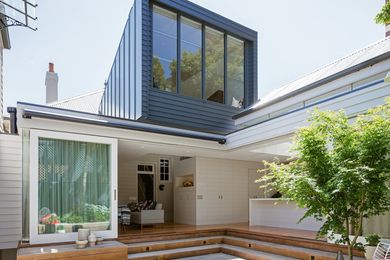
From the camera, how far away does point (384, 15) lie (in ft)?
11.3

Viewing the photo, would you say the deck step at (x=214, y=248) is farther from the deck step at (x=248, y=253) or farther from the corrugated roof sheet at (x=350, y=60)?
the corrugated roof sheet at (x=350, y=60)

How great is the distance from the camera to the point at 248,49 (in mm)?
12258

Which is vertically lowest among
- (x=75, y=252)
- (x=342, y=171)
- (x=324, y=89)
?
(x=75, y=252)

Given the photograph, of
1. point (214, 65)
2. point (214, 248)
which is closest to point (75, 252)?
point (214, 248)

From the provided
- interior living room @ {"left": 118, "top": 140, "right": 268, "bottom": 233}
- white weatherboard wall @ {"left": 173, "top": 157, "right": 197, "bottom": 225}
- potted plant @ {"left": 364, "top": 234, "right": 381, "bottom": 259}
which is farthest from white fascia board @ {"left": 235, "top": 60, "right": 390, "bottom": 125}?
potted plant @ {"left": 364, "top": 234, "right": 381, "bottom": 259}

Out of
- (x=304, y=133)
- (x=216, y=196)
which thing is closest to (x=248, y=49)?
(x=216, y=196)

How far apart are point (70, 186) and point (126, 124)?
1.94 m

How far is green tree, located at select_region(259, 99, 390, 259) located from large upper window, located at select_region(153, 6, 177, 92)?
5.62 m

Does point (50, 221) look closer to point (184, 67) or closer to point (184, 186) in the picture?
point (184, 186)

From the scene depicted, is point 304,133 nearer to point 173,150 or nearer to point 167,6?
point 173,150

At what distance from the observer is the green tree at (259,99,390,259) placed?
4500mm

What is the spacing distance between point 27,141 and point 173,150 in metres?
4.02

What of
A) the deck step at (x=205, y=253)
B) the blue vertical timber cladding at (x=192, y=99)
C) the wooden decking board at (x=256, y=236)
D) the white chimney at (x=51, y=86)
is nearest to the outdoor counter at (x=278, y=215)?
the wooden decking board at (x=256, y=236)

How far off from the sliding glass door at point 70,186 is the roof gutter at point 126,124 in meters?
0.42
